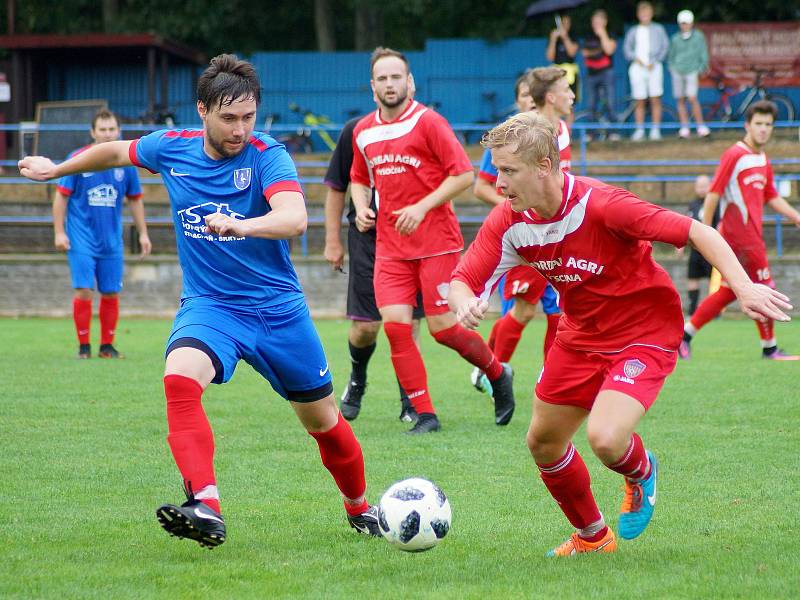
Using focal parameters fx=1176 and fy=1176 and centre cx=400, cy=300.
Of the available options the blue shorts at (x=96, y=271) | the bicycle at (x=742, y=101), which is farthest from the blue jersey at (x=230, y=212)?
the bicycle at (x=742, y=101)

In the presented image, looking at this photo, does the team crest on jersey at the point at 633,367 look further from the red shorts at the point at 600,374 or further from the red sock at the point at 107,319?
the red sock at the point at 107,319

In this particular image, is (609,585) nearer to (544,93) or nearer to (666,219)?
(666,219)

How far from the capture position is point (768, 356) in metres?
11.4

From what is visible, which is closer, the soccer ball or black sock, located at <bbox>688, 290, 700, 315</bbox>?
the soccer ball

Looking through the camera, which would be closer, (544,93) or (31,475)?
(31,475)

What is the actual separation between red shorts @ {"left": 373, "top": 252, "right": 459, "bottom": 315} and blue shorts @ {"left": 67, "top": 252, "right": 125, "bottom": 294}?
4.93 m

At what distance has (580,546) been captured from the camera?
4777mm

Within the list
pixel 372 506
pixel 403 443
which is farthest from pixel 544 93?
pixel 372 506

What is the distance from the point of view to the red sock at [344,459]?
16.5 feet

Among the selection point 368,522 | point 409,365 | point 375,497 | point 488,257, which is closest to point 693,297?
point 409,365

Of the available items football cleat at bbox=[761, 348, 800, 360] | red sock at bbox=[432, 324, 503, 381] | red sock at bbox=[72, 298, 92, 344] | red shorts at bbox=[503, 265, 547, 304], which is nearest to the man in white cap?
football cleat at bbox=[761, 348, 800, 360]

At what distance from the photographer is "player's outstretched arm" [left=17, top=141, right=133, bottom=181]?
5.11m

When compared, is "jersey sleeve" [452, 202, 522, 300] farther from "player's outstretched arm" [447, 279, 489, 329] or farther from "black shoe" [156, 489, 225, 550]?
"black shoe" [156, 489, 225, 550]

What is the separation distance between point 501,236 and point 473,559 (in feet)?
4.23
